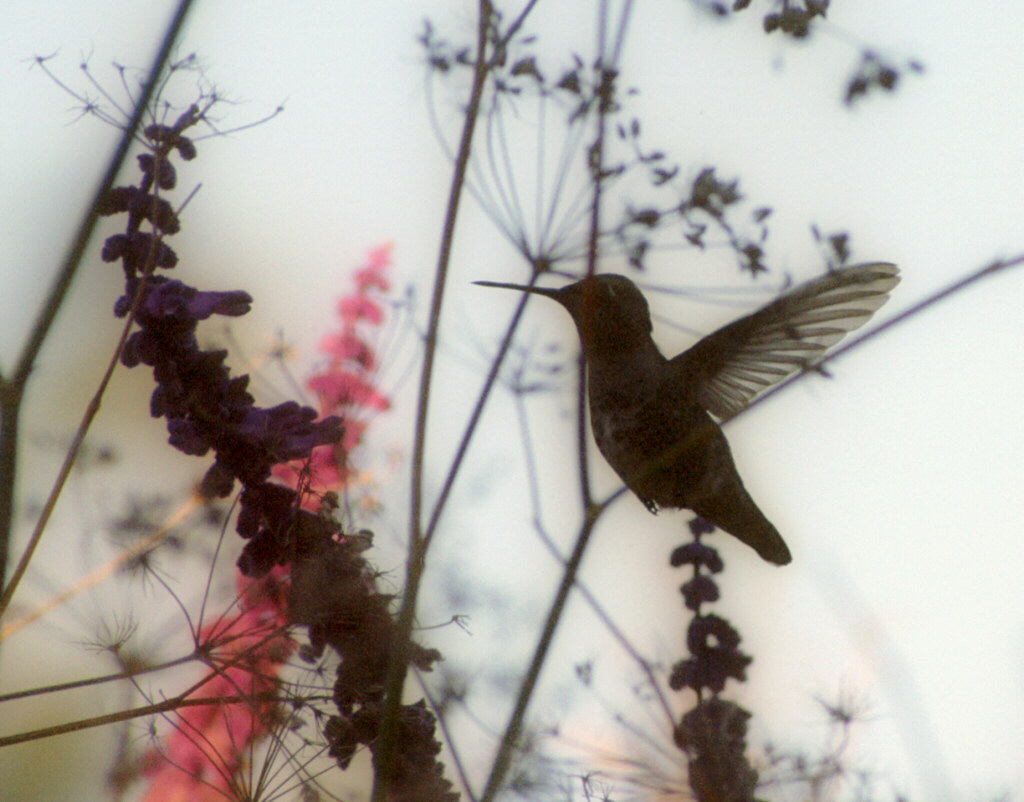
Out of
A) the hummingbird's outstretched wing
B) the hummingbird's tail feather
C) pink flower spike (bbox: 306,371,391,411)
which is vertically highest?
the hummingbird's outstretched wing

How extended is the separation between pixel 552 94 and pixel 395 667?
1.15m

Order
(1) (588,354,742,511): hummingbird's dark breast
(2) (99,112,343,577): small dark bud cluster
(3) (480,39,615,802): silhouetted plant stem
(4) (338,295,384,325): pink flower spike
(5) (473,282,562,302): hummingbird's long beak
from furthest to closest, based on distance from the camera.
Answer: (1) (588,354,742,511): hummingbird's dark breast < (4) (338,295,384,325): pink flower spike < (5) (473,282,562,302): hummingbird's long beak < (3) (480,39,615,802): silhouetted plant stem < (2) (99,112,343,577): small dark bud cluster

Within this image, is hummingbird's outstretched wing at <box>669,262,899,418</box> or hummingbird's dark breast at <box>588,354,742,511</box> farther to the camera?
hummingbird's dark breast at <box>588,354,742,511</box>

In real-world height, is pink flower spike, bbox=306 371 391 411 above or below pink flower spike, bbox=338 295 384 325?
below

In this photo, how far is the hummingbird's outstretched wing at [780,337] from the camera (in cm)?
159

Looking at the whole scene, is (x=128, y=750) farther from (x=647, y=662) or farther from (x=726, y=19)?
(x=726, y=19)

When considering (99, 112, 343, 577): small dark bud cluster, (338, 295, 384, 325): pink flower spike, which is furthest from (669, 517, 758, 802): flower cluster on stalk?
(338, 295, 384, 325): pink flower spike

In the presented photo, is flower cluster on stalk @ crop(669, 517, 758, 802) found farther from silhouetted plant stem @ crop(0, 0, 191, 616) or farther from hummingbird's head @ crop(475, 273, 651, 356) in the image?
→ silhouetted plant stem @ crop(0, 0, 191, 616)

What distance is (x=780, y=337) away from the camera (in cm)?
181

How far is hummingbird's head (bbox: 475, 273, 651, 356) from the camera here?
159cm

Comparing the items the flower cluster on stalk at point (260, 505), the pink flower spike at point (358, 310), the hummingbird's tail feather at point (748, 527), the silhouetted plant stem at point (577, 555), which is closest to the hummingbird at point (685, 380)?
the hummingbird's tail feather at point (748, 527)

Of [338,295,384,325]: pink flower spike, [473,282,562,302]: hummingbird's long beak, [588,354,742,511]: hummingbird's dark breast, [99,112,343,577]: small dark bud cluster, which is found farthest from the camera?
[588,354,742,511]: hummingbird's dark breast

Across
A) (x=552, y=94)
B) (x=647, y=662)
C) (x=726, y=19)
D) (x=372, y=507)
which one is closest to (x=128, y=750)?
(x=372, y=507)

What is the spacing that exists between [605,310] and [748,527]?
0.49 meters
